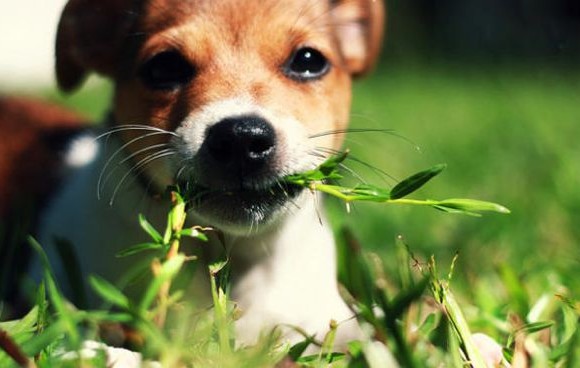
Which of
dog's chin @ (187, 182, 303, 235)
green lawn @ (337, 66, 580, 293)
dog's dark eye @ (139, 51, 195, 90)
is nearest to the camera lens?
dog's chin @ (187, 182, 303, 235)

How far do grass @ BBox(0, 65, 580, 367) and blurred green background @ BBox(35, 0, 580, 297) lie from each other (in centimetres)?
1

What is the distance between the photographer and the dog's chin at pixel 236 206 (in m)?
2.55

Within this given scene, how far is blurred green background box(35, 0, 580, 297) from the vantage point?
3701 millimetres

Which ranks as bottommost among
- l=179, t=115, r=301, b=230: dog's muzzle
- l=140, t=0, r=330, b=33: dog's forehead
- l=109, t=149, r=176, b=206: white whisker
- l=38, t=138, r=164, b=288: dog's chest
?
l=38, t=138, r=164, b=288: dog's chest

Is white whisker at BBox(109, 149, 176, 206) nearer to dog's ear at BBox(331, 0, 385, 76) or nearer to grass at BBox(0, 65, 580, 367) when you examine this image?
grass at BBox(0, 65, 580, 367)

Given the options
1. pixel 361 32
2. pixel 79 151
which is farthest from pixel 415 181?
pixel 79 151

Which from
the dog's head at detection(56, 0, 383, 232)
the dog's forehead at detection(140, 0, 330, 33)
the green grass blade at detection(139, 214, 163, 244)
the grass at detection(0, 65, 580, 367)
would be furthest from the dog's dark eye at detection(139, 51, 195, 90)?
the green grass blade at detection(139, 214, 163, 244)

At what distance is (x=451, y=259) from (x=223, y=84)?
125 centimetres

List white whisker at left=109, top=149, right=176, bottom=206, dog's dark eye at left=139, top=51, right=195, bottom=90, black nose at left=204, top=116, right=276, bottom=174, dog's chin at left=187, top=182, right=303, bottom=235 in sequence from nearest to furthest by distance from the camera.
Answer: black nose at left=204, top=116, right=276, bottom=174
dog's chin at left=187, top=182, right=303, bottom=235
white whisker at left=109, top=149, right=176, bottom=206
dog's dark eye at left=139, top=51, right=195, bottom=90

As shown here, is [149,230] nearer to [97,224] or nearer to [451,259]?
[97,224]

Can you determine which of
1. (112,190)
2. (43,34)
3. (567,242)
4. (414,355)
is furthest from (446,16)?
(414,355)

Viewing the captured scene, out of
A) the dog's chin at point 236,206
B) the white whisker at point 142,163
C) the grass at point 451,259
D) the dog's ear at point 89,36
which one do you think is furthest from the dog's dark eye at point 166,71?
the grass at point 451,259

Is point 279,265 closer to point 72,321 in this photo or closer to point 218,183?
point 218,183

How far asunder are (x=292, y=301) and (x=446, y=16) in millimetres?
11463
